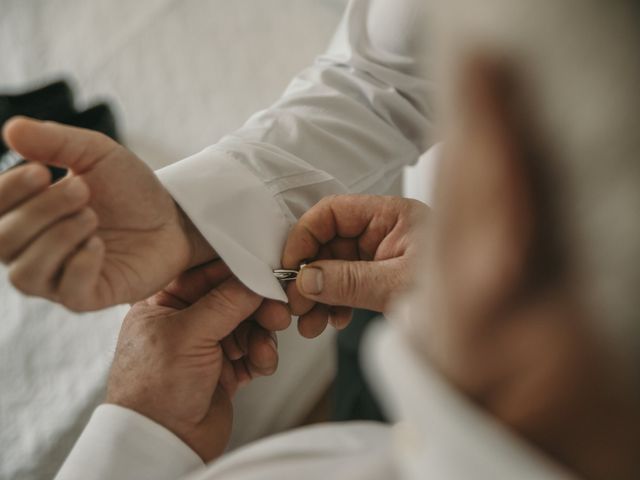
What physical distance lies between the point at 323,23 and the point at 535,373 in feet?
2.79

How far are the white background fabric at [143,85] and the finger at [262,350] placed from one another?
94 mm

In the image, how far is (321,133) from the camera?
23.4 inches

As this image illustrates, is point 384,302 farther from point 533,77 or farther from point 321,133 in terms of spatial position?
point 533,77

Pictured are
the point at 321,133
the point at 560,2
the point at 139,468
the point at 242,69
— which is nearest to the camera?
the point at 560,2

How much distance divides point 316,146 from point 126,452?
1.21ft

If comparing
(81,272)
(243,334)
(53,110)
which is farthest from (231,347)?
(53,110)

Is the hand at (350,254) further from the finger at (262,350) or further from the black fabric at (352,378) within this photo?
the black fabric at (352,378)

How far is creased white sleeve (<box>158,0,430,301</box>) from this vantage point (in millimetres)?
482

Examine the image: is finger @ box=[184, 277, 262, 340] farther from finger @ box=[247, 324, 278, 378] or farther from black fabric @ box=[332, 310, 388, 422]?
black fabric @ box=[332, 310, 388, 422]

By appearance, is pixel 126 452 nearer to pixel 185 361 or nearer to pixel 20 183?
pixel 185 361

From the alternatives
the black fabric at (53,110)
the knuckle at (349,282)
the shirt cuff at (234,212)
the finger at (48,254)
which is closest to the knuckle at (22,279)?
the finger at (48,254)

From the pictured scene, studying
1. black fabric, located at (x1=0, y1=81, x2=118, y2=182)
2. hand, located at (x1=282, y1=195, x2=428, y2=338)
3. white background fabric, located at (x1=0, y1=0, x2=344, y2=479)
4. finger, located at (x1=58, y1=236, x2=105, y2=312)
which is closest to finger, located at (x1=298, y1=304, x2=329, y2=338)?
hand, located at (x1=282, y1=195, x2=428, y2=338)

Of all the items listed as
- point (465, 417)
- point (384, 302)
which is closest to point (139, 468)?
point (384, 302)

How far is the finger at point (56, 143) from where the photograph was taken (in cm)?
34
